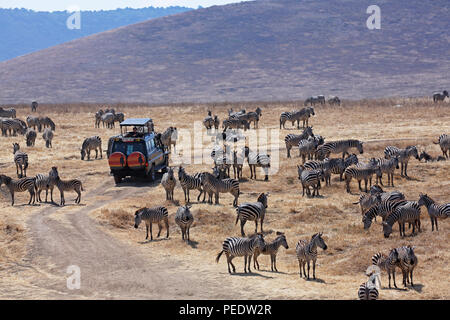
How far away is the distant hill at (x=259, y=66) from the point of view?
15312cm

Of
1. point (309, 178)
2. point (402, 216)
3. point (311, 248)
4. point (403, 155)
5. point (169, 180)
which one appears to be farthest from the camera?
point (403, 155)

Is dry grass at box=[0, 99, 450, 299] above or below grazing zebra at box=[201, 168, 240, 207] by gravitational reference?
below

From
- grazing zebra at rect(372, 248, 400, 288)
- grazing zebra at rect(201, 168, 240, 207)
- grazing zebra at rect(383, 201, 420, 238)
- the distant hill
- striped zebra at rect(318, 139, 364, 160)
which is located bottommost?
grazing zebra at rect(372, 248, 400, 288)

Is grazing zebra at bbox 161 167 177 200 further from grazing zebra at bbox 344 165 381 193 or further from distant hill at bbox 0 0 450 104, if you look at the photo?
distant hill at bbox 0 0 450 104

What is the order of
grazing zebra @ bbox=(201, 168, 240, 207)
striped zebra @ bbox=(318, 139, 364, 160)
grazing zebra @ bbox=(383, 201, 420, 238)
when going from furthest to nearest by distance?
striped zebra @ bbox=(318, 139, 364, 160) < grazing zebra @ bbox=(201, 168, 240, 207) < grazing zebra @ bbox=(383, 201, 420, 238)

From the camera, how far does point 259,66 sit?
176 meters

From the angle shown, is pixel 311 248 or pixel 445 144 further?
pixel 445 144

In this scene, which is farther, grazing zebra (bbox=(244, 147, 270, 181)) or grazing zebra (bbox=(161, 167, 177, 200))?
grazing zebra (bbox=(244, 147, 270, 181))

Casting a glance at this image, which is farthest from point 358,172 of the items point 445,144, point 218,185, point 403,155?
point 445,144

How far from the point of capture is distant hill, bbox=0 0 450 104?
15312 centimetres

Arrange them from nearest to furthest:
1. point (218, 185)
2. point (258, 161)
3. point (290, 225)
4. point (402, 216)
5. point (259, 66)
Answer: point (402, 216) < point (290, 225) < point (218, 185) < point (258, 161) < point (259, 66)

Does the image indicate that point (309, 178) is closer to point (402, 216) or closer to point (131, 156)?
point (402, 216)

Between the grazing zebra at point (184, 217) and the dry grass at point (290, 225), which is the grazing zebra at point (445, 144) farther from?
the grazing zebra at point (184, 217)

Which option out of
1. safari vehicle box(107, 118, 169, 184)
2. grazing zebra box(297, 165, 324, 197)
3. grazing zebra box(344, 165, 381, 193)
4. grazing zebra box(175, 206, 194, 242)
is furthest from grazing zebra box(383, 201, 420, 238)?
safari vehicle box(107, 118, 169, 184)
